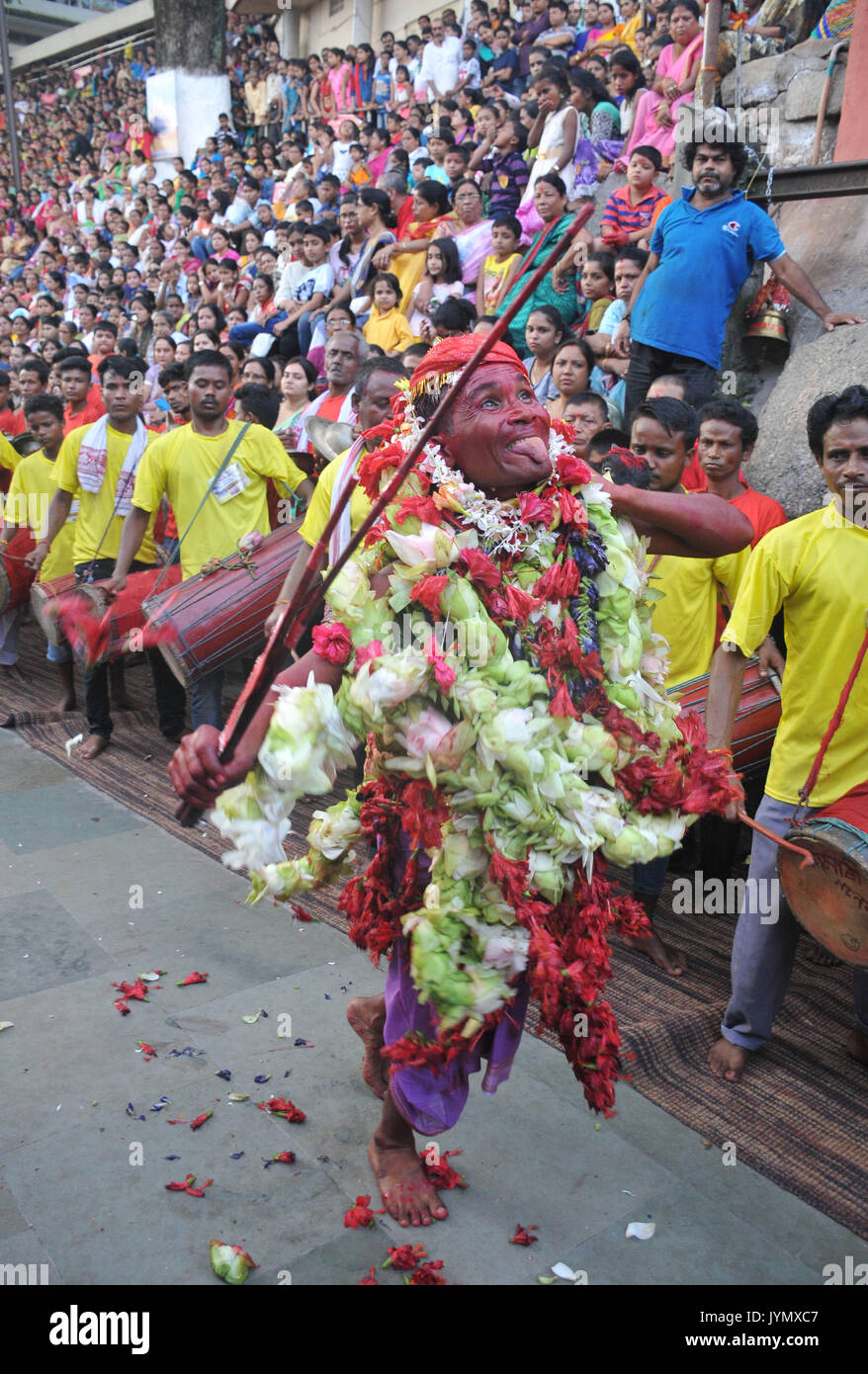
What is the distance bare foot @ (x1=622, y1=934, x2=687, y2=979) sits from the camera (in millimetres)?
3938

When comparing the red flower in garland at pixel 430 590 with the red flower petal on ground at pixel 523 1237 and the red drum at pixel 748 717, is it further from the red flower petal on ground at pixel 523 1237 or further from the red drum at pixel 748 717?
the red drum at pixel 748 717

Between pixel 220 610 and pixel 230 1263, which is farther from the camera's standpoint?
pixel 220 610

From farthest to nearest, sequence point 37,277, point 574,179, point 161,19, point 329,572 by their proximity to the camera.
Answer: point 161,19 < point 37,277 < point 574,179 < point 329,572

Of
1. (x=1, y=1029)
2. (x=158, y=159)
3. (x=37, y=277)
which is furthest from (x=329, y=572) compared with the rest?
(x=158, y=159)

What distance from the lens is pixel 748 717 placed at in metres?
4.25

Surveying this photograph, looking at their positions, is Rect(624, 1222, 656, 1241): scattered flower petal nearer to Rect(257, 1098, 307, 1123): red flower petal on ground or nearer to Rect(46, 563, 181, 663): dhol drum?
Rect(257, 1098, 307, 1123): red flower petal on ground

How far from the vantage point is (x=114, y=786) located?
5.82 m

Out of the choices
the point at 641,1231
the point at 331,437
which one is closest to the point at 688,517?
the point at 641,1231

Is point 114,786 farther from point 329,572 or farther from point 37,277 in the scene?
point 37,277

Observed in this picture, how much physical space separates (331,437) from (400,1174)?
386cm

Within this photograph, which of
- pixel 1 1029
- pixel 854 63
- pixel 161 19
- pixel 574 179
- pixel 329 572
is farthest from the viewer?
pixel 161 19

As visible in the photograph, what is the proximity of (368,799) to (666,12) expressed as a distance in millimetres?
9963

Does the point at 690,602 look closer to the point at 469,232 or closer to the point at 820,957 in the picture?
the point at 820,957

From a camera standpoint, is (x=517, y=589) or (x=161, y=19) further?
(x=161, y=19)
